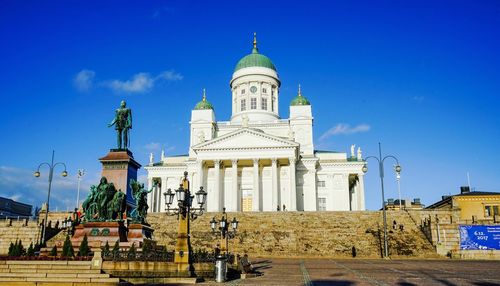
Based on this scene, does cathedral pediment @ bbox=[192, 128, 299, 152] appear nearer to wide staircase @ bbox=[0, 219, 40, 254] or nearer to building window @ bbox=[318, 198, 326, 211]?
building window @ bbox=[318, 198, 326, 211]

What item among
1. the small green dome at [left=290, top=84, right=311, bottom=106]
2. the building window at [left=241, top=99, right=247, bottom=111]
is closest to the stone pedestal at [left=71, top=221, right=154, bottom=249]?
the small green dome at [left=290, top=84, right=311, bottom=106]

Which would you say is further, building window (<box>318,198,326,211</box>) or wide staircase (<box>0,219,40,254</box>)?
building window (<box>318,198,326,211</box>)

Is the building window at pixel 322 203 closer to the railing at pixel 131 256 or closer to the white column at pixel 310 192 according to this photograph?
the white column at pixel 310 192

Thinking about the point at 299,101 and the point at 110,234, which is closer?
the point at 110,234

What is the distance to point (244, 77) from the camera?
76.6m

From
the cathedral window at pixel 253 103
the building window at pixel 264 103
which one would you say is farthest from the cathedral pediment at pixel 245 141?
the building window at pixel 264 103

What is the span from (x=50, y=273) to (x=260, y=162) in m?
48.1

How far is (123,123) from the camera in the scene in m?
20.8

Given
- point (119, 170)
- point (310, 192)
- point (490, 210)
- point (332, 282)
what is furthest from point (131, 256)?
point (490, 210)

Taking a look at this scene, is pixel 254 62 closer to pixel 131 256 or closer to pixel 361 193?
pixel 361 193

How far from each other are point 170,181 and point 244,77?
22281 mm

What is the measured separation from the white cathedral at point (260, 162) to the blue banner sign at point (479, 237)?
86.3 ft

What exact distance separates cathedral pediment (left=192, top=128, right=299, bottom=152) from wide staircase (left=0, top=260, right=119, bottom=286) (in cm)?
4549

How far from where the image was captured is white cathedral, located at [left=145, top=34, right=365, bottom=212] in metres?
60.5
